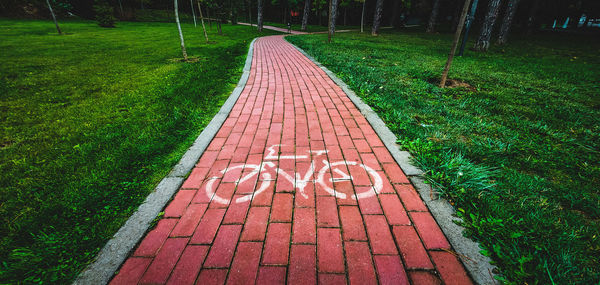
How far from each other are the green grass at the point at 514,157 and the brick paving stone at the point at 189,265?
1967 millimetres

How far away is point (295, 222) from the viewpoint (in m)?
1.81

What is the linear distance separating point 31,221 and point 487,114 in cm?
569

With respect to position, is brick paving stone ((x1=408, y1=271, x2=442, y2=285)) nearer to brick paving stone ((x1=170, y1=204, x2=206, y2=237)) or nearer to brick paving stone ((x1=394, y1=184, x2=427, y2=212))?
brick paving stone ((x1=394, y1=184, x2=427, y2=212))

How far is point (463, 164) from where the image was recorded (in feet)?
7.76

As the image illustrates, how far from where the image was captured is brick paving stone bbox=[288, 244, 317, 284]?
145 centimetres

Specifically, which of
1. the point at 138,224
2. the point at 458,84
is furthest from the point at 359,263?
the point at 458,84

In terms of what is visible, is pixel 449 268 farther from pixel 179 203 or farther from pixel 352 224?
pixel 179 203

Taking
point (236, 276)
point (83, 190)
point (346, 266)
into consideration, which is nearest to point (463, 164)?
point (346, 266)

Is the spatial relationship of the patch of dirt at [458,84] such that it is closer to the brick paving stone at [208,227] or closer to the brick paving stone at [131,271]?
the brick paving stone at [208,227]

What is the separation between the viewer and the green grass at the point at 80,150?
1.62 m

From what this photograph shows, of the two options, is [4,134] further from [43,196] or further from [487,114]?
[487,114]

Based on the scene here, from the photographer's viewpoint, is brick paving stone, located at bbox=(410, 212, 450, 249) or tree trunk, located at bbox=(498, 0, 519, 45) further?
tree trunk, located at bbox=(498, 0, 519, 45)

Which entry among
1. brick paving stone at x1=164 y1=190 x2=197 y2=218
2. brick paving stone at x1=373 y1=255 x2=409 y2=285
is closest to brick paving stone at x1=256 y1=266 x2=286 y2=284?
brick paving stone at x1=373 y1=255 x2=409 y2=285

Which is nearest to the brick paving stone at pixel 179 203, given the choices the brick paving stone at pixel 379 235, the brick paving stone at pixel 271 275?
the brick paving stone at pixel 271 275
